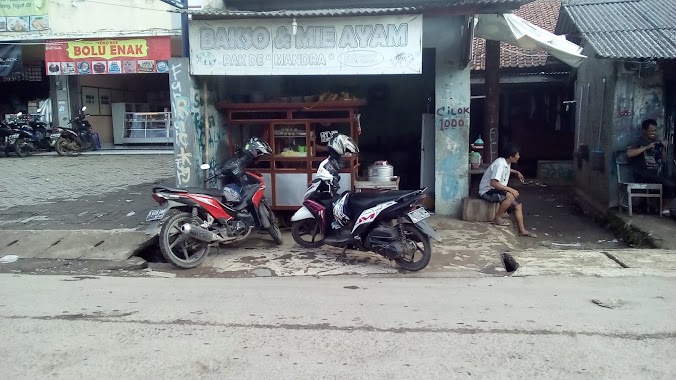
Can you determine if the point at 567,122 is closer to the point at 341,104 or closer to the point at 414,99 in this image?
the point at 414,99

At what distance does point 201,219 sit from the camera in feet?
23.1

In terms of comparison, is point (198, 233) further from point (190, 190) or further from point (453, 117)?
point (453, 117)

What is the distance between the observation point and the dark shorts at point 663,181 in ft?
29.7

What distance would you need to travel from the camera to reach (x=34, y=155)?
56.5 ft

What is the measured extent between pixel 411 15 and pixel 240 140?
3.63 metres

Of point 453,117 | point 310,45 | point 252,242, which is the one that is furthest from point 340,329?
point 453,117

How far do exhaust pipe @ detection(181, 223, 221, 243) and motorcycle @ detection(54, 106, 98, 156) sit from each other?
40.1 ft

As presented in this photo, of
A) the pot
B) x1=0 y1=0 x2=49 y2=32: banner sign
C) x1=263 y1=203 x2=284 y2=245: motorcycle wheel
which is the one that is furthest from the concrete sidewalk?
x1=0 y1=0 x2=49 y2=32: banner sign

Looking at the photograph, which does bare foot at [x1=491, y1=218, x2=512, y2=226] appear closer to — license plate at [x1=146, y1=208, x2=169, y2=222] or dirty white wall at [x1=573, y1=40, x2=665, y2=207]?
dirty white wall at [x1=573, y1=40, x2=665, y2=207]

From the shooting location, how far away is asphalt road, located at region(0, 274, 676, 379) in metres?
3.71

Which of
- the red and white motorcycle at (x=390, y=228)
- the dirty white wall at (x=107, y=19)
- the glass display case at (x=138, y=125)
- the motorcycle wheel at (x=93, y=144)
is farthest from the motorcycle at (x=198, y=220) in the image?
the glass display case at (x=138, y=125)

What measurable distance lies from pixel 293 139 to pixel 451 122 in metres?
2.57

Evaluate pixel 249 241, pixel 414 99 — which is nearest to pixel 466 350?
pixel 249 241

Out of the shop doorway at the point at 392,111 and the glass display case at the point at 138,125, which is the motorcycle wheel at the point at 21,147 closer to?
the glass display case at the point at 138,125
